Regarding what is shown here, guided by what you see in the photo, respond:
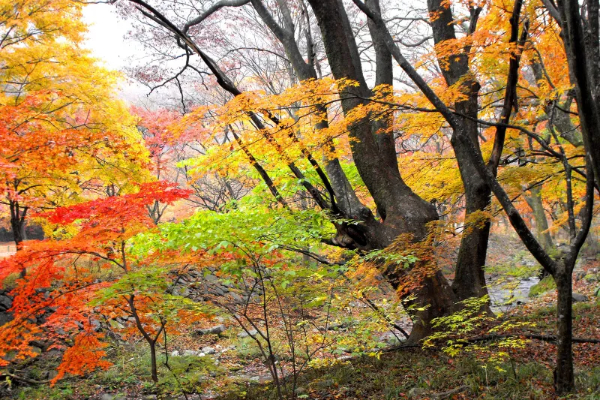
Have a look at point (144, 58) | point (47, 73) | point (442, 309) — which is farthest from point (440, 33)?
point (144, 58)

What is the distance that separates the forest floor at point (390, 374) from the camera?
348 cm

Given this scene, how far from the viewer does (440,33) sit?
5.63 m

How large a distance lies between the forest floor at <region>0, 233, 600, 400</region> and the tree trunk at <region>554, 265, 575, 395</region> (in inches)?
4.8

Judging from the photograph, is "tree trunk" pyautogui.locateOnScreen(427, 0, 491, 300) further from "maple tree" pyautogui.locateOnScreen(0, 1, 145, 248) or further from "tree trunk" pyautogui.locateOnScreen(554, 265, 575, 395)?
"maple tree" pyautogui.locateOnScreen(0, 1, 145, 248)

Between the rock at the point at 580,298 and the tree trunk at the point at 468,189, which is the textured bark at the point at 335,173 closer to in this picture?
the tree trunk at the point at 468,189

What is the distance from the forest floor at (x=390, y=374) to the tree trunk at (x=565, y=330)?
0.12 meters

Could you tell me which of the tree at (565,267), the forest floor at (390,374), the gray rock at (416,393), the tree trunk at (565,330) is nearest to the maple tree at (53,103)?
the forest floor at (390,374)

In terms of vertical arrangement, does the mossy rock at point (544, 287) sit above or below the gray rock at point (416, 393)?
below

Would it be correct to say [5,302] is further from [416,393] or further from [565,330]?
[565,330]

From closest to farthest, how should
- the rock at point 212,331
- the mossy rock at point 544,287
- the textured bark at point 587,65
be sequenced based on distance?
the textured bark at point 587,65 < the rock at point 212,331 < the mossy rock at point 544,287

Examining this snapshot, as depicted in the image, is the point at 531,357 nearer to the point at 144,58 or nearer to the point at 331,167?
the point at 331,167

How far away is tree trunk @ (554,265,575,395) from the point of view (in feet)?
8.87

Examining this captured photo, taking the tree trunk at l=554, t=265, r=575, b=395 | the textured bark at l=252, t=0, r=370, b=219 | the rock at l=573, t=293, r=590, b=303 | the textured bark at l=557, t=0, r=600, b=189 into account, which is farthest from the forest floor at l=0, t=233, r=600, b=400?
the rock at l=573, t=293, r=590, b=303

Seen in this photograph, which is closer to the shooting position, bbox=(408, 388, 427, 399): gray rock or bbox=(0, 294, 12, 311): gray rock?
bbox=(408, 388, 427, 399): gray rock
